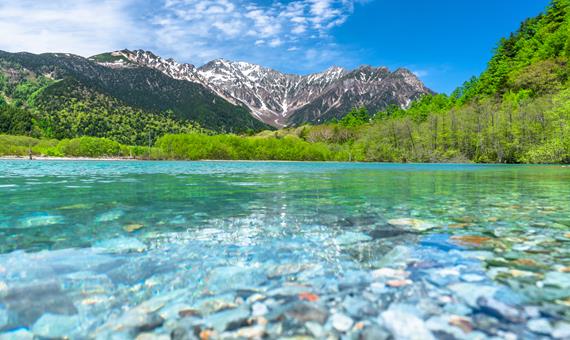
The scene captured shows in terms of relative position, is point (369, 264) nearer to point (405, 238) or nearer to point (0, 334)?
point (405, 238)

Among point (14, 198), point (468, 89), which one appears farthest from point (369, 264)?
point (468, 89)

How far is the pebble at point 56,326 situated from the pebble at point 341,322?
8.42ft

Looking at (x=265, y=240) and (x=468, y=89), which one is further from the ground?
(x=468, y=89)

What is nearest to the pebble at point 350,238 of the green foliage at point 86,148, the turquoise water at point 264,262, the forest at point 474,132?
the turquoise water at point 264,262

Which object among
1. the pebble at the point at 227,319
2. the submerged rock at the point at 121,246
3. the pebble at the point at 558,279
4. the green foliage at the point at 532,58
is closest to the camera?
the pebble at the point at 227,319

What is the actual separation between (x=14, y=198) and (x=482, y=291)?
17.3m

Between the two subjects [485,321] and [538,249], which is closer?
[485,321]

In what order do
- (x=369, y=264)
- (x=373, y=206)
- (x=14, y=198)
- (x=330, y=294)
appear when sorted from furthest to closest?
(x=14, y=198)
(x=373, y=206)
(x=369, y=264)
(x=330, y=294)

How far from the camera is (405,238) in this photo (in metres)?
7.12

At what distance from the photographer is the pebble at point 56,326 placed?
3207 mm

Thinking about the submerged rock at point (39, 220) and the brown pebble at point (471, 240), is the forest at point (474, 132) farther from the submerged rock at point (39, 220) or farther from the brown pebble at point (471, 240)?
the submerged rock at point (39, 220)

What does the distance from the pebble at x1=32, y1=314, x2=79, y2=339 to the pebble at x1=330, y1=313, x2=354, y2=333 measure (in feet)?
8.42

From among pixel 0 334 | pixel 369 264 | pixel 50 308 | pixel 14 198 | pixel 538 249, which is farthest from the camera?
pixel 14 198

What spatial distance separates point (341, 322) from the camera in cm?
333
